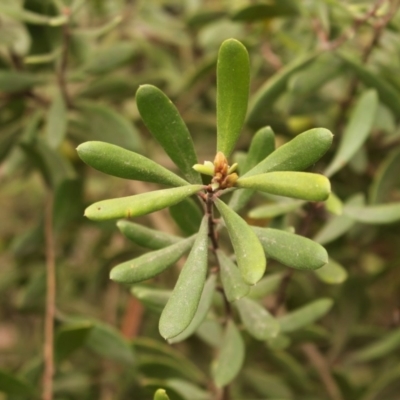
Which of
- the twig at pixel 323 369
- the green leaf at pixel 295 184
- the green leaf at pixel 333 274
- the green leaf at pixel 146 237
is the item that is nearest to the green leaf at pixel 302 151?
the green leaf at pixel 295 184

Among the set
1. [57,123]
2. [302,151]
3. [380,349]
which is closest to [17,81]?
[57,123]

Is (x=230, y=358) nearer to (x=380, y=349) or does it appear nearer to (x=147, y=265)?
(x=147, y=265)

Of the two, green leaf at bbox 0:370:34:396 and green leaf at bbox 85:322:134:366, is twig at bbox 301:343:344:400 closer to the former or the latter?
green leaf at bbox 85:322:134:366

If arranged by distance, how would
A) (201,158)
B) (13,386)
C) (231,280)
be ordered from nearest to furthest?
(231,280) < (13,386) < (201,158)

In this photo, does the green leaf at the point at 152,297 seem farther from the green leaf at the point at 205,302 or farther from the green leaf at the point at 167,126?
the green leaf at the point at 167,126

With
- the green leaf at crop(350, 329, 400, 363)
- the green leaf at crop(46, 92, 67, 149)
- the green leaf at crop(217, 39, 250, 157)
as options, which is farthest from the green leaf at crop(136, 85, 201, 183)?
the green leaf at crop(350, 329, 400, 363)
